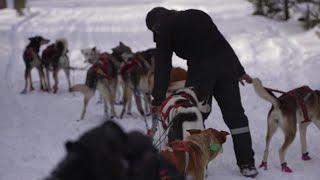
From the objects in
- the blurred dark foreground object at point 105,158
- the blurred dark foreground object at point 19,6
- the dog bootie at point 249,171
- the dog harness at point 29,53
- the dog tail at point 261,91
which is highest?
the blurred dark foreground object at point 105,158

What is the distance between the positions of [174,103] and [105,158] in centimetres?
387

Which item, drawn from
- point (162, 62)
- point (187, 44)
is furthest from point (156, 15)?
point (162, 62)

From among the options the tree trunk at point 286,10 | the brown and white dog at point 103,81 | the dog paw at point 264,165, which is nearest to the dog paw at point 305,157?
the dog paw at point 264,165

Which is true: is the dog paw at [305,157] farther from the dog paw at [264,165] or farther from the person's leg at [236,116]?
the person's leg at [236,116]

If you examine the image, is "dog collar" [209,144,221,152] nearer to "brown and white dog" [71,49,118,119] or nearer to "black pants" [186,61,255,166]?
"black pants" [186,61,255,166]

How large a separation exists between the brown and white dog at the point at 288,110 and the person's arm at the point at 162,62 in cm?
86

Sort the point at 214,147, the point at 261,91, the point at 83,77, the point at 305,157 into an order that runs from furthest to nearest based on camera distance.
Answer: the point at 83,77 < the point at 305,157 < the point at 261,91 < the point at 214,147

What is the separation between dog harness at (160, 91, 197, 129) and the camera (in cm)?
516

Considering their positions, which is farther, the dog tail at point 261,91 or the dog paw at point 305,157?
the dog paw at point 305,157

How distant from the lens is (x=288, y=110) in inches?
220

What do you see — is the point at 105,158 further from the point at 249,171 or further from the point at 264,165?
the point at 264,165

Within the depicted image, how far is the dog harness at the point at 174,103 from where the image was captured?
16.9 feet

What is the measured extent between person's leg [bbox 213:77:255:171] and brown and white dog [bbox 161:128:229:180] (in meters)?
0.86

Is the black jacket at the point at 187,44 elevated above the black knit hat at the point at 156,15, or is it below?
below
